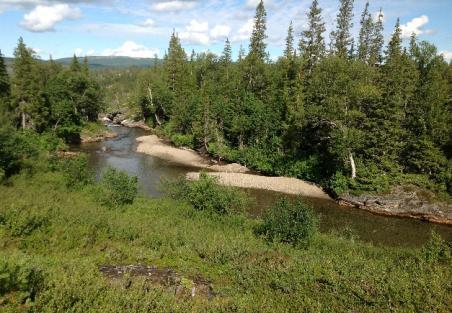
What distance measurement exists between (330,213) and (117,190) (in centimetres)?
2006

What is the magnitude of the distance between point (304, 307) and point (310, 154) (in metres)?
38.1

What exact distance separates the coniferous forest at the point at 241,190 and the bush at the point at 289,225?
87 mm

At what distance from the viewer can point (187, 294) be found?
11.6m

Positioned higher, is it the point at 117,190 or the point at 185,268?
the point at 185,268

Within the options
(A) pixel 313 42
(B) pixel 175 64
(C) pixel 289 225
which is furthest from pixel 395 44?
(B) pixel 175 64

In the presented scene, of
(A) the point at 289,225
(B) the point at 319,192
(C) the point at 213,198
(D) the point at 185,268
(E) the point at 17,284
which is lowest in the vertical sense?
(B) the point at 319,192

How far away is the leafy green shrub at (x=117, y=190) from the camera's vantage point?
26000mm

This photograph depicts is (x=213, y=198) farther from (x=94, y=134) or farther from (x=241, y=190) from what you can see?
(x=94, y=134)

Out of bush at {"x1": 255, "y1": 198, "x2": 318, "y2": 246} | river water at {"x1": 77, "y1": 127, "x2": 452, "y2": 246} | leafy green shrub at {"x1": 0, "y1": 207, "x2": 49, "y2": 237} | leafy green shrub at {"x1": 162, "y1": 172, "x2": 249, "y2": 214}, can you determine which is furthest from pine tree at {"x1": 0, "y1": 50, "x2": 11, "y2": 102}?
bush at {"x1": 255, "y1": 198, "x2": 318, "y2": 246}

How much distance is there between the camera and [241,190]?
31.7m

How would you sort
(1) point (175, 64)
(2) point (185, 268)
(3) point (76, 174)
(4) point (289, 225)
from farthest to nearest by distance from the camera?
(1) point (175, 64) → (3) point (76, 174) → (4) point (289, 225) → (2) point (185, 268)

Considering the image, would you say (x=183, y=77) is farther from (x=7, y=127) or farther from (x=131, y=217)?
(x=131, y=217)

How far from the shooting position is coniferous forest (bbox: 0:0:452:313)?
11227mm

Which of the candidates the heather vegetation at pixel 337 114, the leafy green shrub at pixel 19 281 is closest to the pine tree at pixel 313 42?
the heather vegetation at pixel 337 114
